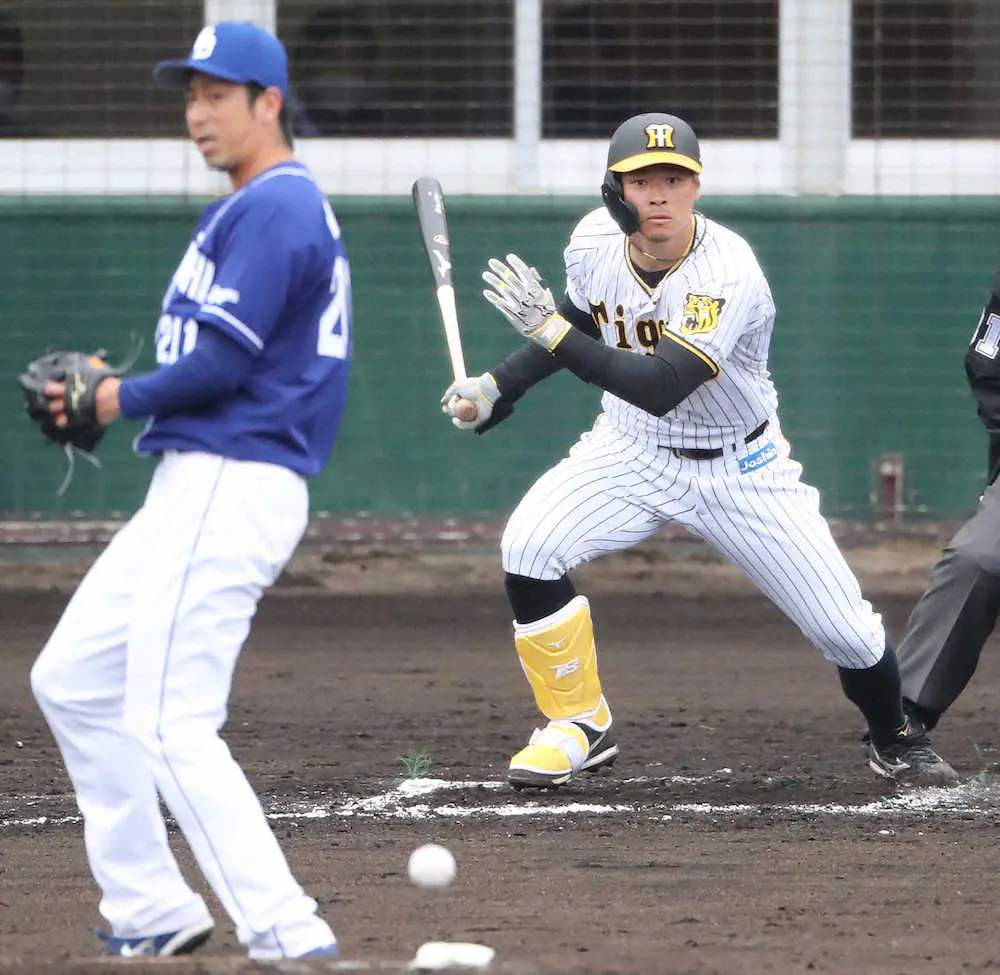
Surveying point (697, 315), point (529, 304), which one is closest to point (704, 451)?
point (697, 315)

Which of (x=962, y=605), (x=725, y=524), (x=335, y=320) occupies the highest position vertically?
(x=335, y=320)

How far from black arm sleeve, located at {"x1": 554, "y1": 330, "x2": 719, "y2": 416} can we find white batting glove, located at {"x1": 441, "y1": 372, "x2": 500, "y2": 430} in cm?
43

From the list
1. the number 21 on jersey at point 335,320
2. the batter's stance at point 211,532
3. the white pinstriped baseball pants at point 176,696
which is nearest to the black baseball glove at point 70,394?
the batter's stance at point 211,532

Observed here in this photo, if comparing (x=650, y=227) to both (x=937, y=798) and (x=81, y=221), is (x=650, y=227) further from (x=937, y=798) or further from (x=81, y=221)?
(x=81, y=221)

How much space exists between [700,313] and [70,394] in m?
2.02

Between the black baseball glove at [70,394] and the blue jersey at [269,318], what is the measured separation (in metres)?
0.11

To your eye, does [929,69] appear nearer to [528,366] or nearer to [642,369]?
[528,366]

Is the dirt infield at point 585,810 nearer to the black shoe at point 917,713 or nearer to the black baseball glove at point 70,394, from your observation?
the black shoe at point 917,713

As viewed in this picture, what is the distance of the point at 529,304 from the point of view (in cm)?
510

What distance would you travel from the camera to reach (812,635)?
5.48 metres

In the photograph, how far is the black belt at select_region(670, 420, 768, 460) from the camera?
5.51m

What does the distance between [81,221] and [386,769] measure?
4421 mm

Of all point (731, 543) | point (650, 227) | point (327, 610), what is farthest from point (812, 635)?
point (327, 610)

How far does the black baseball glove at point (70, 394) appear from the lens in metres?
3.64
